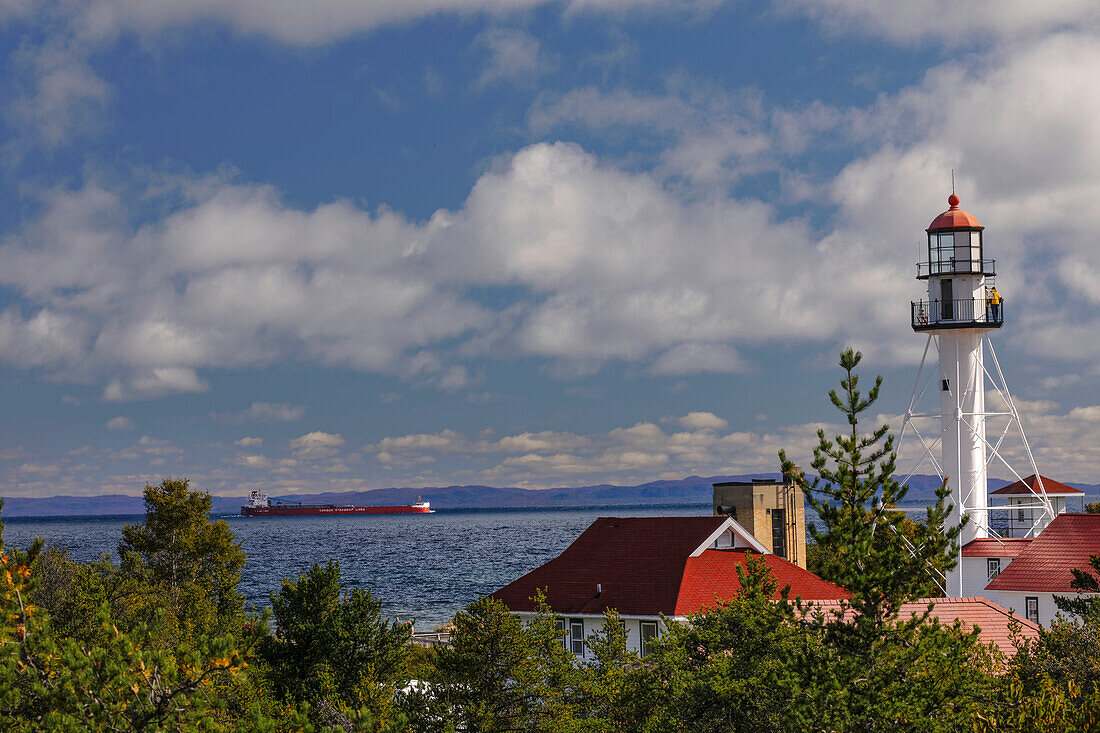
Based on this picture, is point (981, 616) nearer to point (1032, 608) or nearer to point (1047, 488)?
point (1032, 608)

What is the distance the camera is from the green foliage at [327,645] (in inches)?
1074

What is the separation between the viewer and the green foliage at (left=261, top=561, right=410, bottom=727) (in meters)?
27.3

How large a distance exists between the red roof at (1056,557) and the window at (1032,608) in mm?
630

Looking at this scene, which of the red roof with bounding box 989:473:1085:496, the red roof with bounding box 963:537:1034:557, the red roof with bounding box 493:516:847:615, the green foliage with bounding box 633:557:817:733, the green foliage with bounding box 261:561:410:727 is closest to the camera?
the green foliage with bounding box 633:557:817:733

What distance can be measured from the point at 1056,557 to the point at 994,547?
8989mm

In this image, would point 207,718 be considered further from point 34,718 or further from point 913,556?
point 913,556

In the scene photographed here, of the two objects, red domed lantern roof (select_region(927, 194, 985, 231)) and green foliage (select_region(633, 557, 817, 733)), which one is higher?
red domed lantern roof (select_region(927, 194, 985, 231))

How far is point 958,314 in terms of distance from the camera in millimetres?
58344

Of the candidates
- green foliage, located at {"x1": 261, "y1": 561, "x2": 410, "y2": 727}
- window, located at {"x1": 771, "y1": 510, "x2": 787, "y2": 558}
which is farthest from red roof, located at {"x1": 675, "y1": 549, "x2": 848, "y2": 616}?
green foliage, located at {"x1": 261, "y1": 561, "x2": 410, "y2": 727}

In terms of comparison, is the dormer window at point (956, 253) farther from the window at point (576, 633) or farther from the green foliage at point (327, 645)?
the green foliage at point (327, 645)

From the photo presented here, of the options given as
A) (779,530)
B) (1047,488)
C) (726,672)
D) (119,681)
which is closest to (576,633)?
(779,530)

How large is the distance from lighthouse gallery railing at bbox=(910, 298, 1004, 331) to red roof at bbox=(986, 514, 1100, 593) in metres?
12.3

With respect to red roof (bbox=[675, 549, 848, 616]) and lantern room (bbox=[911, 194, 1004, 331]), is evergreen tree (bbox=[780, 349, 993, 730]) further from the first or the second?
lantern room (bbox=[911, 194, 1004, 331])

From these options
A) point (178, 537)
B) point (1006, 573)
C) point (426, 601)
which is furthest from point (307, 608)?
point (426, 601)
